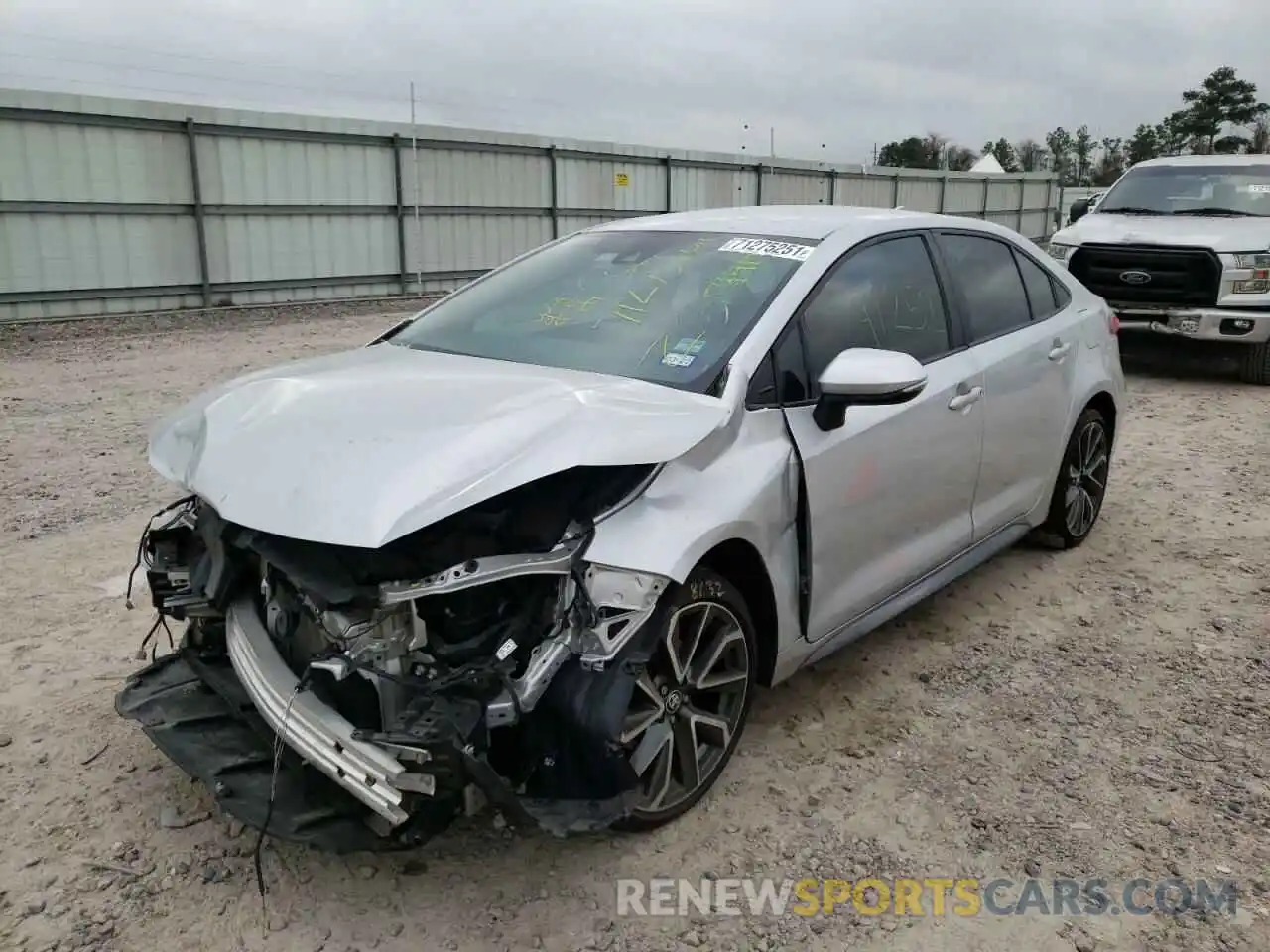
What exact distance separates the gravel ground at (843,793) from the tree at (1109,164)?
55.1 metres

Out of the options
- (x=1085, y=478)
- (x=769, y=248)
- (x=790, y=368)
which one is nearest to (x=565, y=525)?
(x=790, y=368)

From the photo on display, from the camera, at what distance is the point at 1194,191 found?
34.6ft

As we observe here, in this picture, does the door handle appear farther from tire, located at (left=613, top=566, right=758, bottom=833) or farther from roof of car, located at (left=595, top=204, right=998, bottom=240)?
tire, located at (left=613, top=566, right=758, bottom=833)

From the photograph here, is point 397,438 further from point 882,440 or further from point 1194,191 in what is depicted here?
point 1194,191

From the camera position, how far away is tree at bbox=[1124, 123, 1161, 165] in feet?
190

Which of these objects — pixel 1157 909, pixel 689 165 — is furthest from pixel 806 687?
pixel 689 165

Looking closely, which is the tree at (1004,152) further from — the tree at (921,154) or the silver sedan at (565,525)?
the silver sedan at (565,525)

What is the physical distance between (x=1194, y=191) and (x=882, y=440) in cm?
908

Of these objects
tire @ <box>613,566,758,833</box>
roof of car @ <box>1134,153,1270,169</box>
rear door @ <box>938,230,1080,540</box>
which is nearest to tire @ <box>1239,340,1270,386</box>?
roof of car @ <box>1134,153,1270,169</box>

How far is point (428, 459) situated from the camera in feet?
8.11

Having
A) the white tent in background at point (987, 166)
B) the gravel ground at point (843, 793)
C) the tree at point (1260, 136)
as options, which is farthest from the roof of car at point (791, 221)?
the tree at point (1260, 136)

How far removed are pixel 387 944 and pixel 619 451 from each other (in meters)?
1.31

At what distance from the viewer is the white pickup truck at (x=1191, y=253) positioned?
941cm

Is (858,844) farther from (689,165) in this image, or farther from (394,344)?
(689,165)
